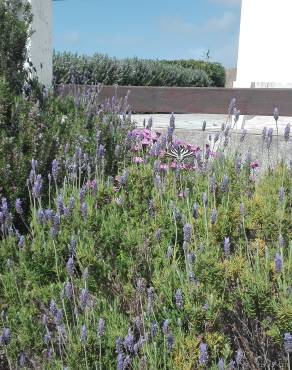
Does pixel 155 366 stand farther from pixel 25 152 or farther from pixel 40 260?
pixel 25 152

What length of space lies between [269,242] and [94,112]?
2.88 meters

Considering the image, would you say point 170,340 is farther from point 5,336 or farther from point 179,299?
point 5,336

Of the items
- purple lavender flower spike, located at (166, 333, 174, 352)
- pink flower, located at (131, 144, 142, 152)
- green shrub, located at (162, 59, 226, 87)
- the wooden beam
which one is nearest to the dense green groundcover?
purple lavender flower spike, located at (166, 333, 174, 352)

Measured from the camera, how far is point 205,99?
255 inches

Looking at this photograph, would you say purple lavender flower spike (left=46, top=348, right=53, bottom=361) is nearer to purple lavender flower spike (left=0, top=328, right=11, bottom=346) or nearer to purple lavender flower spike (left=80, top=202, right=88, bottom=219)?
purple lavender flower spike (left=0, top=328, right=11, bottom=346)

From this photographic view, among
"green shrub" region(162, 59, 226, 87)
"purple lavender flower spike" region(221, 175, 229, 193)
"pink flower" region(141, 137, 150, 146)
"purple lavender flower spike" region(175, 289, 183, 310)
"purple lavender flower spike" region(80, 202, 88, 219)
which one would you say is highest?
"green shrub" region(162, 59, 226, 87)

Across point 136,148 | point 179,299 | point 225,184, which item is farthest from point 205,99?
point 179,299

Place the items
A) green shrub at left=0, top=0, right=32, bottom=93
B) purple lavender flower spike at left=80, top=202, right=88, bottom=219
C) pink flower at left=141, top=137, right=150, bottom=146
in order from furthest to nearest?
pink flower at left=141, top=137, right=150, bottom=146, green shrub at left=0, top=0, right=32, bottom=93, purple lavender flower spike at left=80, top=202, right=88, bottom=219

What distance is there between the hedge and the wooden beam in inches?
343

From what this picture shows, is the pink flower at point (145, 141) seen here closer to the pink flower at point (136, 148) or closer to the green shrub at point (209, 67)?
the pink flower at point (136, 148)

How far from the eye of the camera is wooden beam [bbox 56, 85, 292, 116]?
20.5 feet

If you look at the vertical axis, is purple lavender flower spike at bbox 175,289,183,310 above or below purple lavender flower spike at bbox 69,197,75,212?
below

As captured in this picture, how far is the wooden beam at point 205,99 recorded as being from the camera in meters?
6.25

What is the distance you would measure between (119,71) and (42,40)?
11.0 metres
